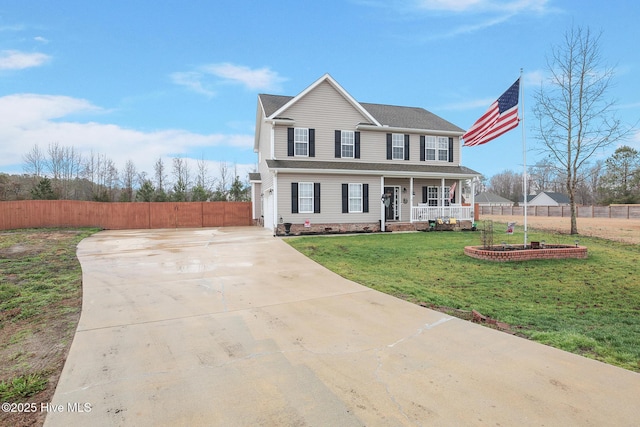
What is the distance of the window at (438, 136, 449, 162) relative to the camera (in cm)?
2039

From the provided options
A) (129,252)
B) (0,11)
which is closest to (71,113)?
(0,11)

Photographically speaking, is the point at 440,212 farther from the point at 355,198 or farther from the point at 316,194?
the point at 316,194

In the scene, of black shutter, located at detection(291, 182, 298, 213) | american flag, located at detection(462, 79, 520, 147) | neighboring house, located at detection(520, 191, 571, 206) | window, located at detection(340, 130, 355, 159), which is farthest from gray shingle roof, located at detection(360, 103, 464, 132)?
neighboring house, located at detection(520, 191, 571, 206)

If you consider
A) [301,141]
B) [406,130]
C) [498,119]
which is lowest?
A: [498,119]

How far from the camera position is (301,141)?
17578 millimetres

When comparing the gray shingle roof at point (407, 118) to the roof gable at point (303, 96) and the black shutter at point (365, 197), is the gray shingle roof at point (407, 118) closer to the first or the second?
the roof gable at point (303, 96)

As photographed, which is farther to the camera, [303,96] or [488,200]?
[488,200]

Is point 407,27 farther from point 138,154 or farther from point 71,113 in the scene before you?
point 138,154

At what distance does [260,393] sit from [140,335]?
2.24m

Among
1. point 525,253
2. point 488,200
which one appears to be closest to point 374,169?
point 525,253

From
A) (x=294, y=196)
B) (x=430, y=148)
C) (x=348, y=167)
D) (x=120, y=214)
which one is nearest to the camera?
(x=294, y=196)

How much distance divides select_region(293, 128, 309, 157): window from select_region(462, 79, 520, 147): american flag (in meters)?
8.51

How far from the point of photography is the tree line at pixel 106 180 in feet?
90.6

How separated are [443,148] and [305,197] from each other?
989 centimetres
